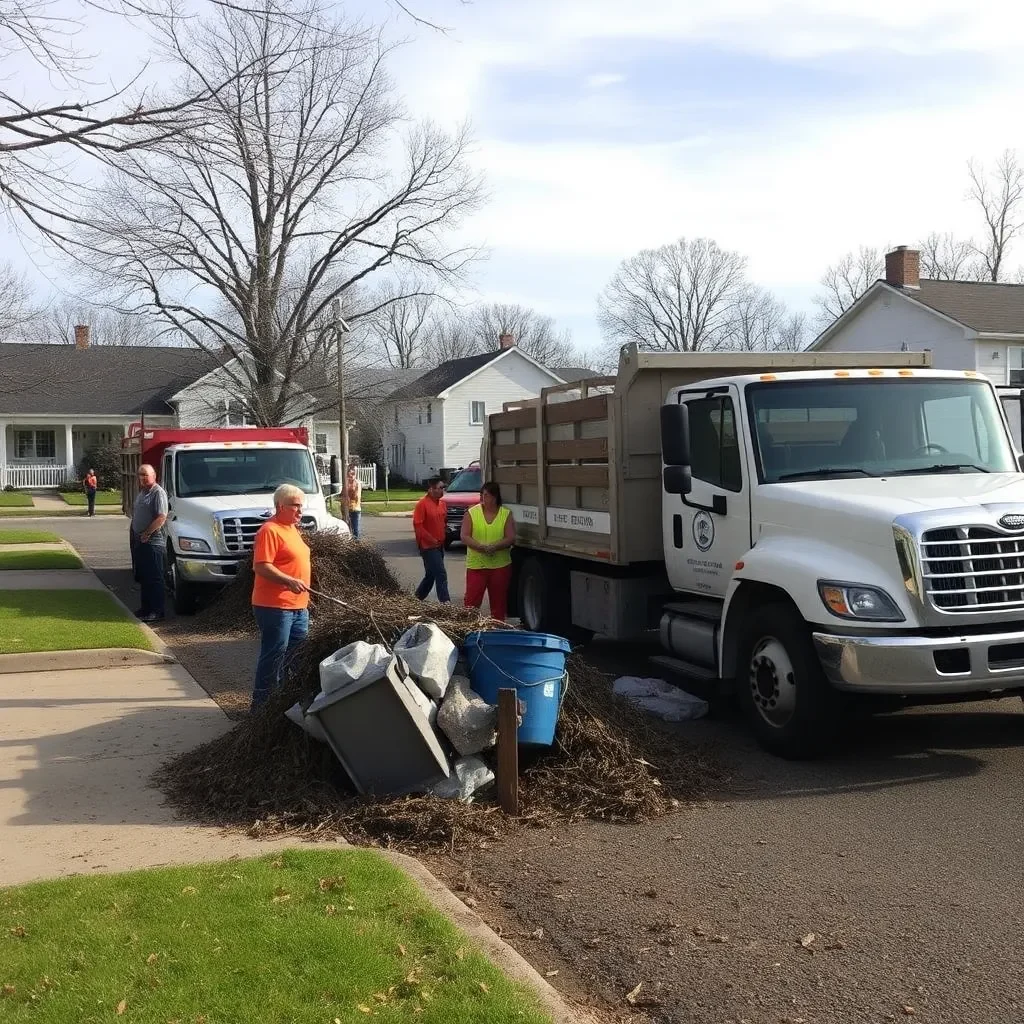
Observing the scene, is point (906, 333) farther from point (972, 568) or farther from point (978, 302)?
point (972, 568)

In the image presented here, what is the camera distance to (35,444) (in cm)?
5456

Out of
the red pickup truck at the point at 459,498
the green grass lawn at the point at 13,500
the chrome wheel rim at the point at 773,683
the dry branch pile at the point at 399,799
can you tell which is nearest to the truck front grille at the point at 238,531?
the dry branch pile at the point at 399,799

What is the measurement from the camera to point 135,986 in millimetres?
4188

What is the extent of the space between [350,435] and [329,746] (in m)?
58.9

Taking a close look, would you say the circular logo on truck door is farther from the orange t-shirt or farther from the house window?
the house window

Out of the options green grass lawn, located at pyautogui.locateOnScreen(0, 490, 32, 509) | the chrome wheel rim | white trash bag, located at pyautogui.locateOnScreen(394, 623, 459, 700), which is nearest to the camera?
white trash bag, located at pyautogui.locateOnScreen(394, 623, 459, 700)

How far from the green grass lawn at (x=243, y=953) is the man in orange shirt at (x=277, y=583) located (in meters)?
3.15

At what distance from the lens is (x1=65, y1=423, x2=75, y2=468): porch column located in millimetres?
52594

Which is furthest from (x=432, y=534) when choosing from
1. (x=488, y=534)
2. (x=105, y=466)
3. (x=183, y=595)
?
(x=105, y=466)

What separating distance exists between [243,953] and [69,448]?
170 feet

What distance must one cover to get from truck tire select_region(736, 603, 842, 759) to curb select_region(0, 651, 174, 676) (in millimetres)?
6003

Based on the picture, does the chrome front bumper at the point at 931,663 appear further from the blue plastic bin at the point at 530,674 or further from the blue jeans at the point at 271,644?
A: the blue jeans at the point at 271,644

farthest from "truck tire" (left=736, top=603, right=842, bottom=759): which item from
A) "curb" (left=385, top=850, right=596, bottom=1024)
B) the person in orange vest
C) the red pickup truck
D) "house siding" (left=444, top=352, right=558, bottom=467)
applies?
"house siding" (left=444, top=352, right=558, bottom=467)

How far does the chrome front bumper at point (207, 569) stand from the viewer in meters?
15.1
